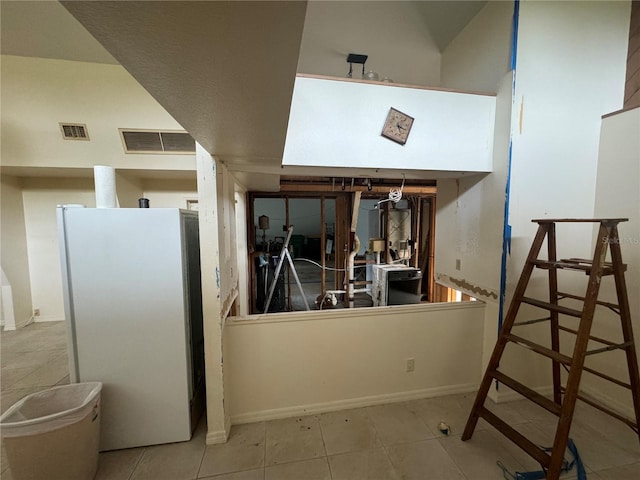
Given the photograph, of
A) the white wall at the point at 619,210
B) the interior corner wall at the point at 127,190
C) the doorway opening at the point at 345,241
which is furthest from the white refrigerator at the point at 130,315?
the white wall at the point at 619,210

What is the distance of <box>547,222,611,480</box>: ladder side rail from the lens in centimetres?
123

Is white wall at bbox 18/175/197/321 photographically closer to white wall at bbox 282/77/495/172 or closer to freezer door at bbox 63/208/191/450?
freezer door at bbox 63/208/191/450

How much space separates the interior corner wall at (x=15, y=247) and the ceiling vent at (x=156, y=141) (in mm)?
1828

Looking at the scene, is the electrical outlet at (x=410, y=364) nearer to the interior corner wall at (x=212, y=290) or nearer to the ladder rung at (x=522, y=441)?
the ladder rung at (x=522, y=441)

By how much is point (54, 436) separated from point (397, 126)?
8.50 ft

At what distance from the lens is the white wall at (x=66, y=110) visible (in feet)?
8.81

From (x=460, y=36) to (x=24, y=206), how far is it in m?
5.70

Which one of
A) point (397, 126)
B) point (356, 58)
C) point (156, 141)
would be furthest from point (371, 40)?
point (156, 141)

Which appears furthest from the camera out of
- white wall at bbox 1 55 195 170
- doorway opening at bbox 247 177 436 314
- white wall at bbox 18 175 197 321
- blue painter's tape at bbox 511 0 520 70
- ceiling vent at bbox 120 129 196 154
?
doorway opening at bbox 247 177 436 314

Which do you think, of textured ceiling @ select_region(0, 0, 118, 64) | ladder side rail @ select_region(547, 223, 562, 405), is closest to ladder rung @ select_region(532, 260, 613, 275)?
ladder side rail @ select_region(547, 223, 562, 405)

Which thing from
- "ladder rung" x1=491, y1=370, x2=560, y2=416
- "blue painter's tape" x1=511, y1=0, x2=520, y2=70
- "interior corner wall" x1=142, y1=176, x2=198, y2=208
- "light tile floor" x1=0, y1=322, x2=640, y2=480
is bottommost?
"light tile floor" x1=0, y1=322, x2=640, y2=480

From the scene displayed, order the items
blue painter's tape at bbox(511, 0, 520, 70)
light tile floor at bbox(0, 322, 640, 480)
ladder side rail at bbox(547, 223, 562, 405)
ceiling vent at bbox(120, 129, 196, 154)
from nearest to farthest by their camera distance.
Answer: light tile floor at bbox(0, 322, 640, 480) → ladder side rail at bbox(547, 223, 562, 405) → blue painter's tape at bbox(511, 0, 520, 70) → ceiling vent at bbox(120, 129, 196, 154)

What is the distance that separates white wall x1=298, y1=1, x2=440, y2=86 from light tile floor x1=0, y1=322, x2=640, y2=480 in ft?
10.4

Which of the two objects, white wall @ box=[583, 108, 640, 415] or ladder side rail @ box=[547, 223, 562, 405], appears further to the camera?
white wall @ box=[583, 108, 640, 415]
